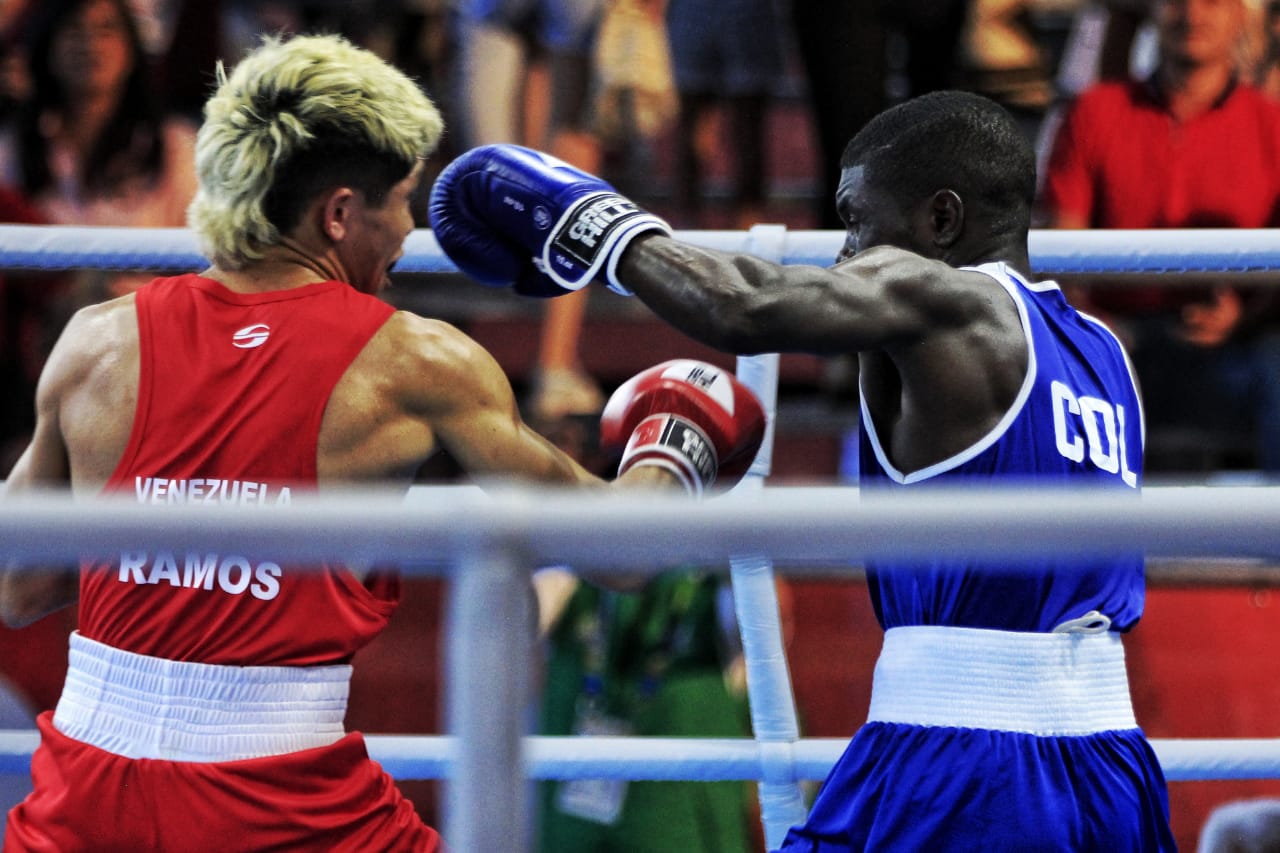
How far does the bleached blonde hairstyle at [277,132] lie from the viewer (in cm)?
167

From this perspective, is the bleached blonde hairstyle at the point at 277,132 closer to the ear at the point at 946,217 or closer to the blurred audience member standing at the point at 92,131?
the ear at the point at 946,217

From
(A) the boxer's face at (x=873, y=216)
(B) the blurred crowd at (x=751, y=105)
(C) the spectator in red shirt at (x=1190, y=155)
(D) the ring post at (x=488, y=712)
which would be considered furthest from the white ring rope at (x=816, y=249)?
(C) the spectator in red shirt at (x=1190, y=155)

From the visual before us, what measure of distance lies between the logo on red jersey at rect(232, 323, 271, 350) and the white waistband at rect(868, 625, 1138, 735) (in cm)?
75

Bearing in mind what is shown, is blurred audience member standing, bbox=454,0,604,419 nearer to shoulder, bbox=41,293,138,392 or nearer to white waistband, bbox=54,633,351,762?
shoulder, bbox=41,293,138,392

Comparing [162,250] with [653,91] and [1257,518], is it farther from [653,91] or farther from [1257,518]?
[653,91]

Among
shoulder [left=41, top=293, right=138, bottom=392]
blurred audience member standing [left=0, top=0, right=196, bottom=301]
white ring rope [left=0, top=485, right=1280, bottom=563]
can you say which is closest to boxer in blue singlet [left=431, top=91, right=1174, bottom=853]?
shoulder [left=41, top=293, right=138, bottom=392]

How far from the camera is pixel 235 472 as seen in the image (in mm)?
1543

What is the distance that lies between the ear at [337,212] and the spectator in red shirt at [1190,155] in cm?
247

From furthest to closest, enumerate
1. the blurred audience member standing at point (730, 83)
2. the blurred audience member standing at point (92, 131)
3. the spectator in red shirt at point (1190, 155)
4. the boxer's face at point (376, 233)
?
1. the blurred audience member standing at point (730, 83)
2. the blurred audience member standing at point (92, 131)
3. the spectator in red shirt at point (1190, 155)
4. the boxer's face at point (376, 233)

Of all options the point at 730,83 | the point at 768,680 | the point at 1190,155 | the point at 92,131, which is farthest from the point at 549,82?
the point at 768,680

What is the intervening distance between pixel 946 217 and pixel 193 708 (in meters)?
0.96

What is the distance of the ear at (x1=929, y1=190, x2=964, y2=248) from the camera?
65.9 inches

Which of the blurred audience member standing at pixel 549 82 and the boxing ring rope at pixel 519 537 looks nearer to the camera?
the boxing ring rope at pixel 519 537

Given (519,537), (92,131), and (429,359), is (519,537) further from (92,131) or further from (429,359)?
(92,131)
